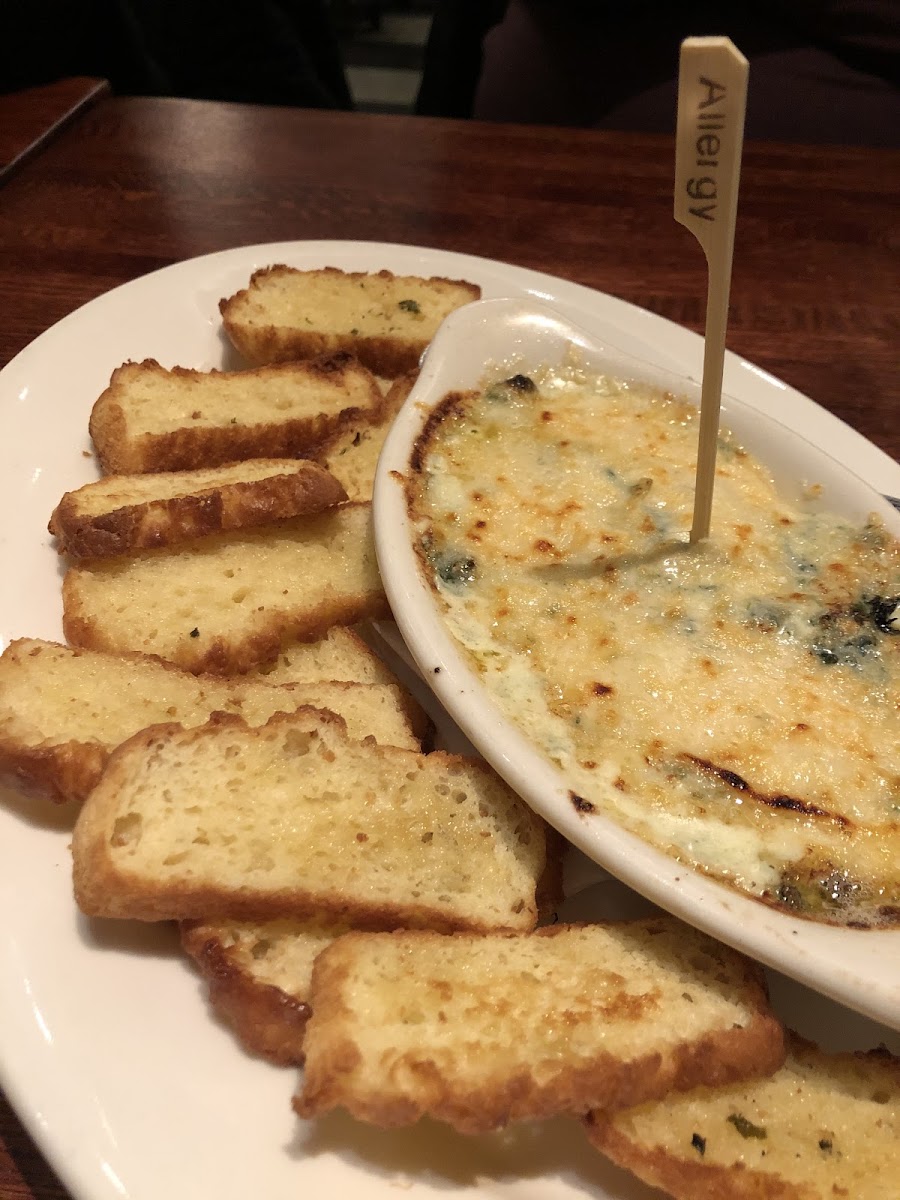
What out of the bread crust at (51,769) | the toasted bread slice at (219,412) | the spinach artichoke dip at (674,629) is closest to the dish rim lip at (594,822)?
the spinach artichoke dip at (674,629)

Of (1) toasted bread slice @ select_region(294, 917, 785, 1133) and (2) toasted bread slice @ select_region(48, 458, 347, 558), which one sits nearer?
(1) toasted bread slice @ select_region(294, 917, 785, 1133)

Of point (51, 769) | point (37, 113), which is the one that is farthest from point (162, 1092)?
point (37, 113)

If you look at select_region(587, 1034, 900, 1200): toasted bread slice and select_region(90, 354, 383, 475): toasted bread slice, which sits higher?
select_region(90, 354, 383, 475): toasted bread slice

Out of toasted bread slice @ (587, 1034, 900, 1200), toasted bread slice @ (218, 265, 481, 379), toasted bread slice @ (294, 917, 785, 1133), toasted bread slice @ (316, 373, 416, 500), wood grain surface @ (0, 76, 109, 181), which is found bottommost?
toasted bread slice @ (587, 1034, 900, 1200)

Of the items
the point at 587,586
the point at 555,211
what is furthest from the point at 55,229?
the point at 587,586

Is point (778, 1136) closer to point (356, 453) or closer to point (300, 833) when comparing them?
point (300, 833)

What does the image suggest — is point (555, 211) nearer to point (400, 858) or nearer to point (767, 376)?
point (767, 376)

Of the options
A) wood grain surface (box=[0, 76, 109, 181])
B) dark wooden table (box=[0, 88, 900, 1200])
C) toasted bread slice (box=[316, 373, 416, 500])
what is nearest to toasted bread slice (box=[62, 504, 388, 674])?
toasted bread slice (box=[316, 373, 416, 500])

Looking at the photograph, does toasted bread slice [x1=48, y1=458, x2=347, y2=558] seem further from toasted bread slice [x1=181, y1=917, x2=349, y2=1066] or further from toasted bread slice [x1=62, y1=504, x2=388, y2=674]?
toasted bread slice [x1=181, y1=917, x2=349, y2=1066]
